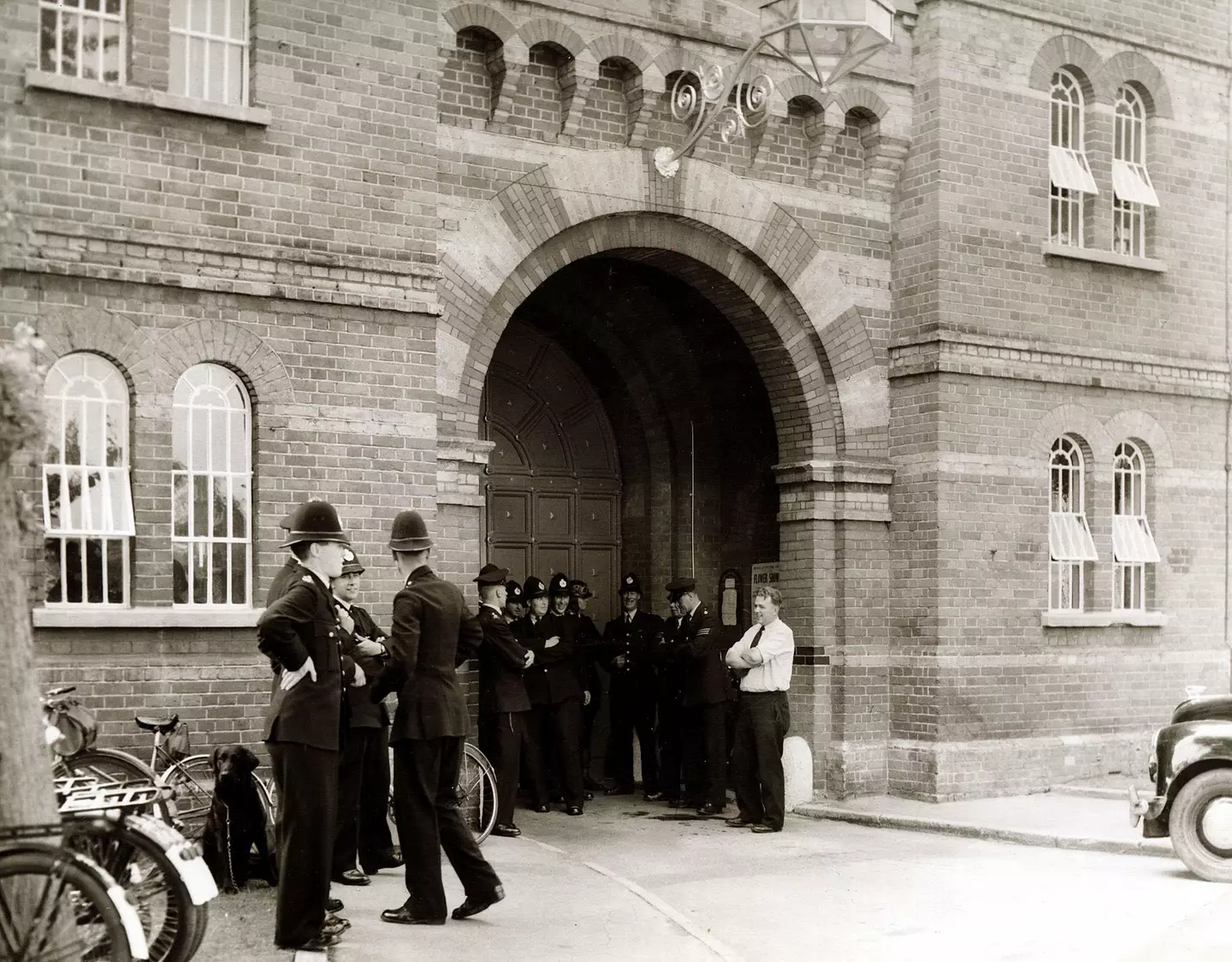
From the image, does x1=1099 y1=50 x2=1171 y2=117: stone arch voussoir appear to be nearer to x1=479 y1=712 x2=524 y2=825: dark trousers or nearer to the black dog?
x1=479 y1=712 x2=524 y2=825: dark trousers

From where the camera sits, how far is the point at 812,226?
14703mm

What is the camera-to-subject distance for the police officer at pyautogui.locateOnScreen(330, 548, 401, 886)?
9617 mm

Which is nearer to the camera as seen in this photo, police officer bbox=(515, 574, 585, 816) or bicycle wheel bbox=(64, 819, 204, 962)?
bicycle wheel bbox=(64, 819, 204, 962)

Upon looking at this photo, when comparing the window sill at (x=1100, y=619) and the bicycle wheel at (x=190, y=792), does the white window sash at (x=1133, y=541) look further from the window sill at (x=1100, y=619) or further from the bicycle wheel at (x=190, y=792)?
the bicycle wheel at (x=190, y=792)

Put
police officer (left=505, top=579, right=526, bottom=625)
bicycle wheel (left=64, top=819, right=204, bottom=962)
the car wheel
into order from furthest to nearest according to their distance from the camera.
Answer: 1. police officer (left=505, top=579, right=526, bottom=625)
2. the car wheel
3. bicycle wheel (left=64, top=819, right=204, bottom=962)

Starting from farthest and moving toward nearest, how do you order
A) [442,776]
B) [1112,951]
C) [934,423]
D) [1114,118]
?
[1114,118] → [934,423] → [442,776] → [1112,951]

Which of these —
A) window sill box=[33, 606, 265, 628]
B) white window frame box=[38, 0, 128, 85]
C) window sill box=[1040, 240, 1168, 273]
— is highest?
white window frame box=[38, 0, 128, 85]

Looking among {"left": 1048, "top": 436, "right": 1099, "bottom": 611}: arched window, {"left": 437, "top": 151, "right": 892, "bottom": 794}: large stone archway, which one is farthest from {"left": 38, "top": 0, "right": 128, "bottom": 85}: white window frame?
{"left": 1048, "top": 436, "right": 1099, "bottom": 611}: arched window

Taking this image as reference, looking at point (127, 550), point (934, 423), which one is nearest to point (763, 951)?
point (127, 550)

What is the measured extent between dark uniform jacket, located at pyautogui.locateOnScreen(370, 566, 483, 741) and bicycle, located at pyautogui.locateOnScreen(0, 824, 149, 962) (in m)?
2.72

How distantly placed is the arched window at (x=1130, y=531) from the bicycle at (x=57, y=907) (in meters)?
12.1

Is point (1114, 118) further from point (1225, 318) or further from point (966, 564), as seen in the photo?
point (966, 564)

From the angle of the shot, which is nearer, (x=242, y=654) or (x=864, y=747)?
(x=242, y=654)

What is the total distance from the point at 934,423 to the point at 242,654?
7.00 metres
